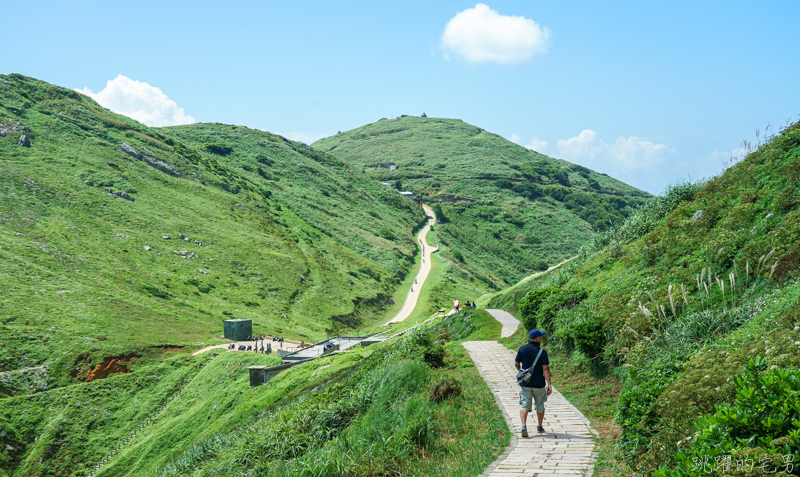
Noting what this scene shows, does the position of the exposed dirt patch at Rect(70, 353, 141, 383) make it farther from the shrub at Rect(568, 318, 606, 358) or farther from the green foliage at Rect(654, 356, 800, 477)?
the green foliage at Rect(654, 356, 800, 477)

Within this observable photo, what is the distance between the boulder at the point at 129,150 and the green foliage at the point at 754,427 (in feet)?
310

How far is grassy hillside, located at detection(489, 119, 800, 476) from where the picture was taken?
12.5 feet

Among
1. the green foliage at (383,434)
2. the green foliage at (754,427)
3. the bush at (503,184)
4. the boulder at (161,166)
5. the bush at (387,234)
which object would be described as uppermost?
the bush at (503,184)

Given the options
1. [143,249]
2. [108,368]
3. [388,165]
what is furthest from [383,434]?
[388,165]

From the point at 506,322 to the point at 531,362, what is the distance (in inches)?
547

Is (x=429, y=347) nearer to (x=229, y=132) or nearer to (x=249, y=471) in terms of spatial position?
(x=249, y=471)

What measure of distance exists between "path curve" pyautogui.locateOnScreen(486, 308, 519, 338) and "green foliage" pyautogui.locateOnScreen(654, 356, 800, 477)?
1417 centimetres

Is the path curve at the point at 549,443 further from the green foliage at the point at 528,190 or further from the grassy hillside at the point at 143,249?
the green foliage at the point at 528,190

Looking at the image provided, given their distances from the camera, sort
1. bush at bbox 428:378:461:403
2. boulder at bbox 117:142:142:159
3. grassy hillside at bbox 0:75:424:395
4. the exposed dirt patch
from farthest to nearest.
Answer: boulder at bbox 117:142:142:159 → grassy hillside at bbox 0:75:424:395 → the exposed dirt patch → bush at bbox 428:378:461:403

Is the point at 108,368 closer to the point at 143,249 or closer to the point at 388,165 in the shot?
the point at 143,249

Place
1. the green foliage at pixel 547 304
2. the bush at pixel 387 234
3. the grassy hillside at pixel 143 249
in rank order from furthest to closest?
1. the bush at pixel 387 234
2. the grassy hillside at pixel 143 249
3. the green foliage at pixel 547 304

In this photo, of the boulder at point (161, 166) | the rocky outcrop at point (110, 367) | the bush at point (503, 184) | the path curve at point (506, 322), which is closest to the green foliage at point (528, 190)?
the bush at point (503, 184)

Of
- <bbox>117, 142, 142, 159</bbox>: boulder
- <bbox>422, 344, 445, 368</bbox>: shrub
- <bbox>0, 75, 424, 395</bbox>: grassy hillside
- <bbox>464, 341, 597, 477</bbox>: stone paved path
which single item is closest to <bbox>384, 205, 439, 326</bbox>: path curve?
<bbox>0, 75, 424, 395</bbox>: grassy hillside

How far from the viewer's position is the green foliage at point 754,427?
3.42 meters
